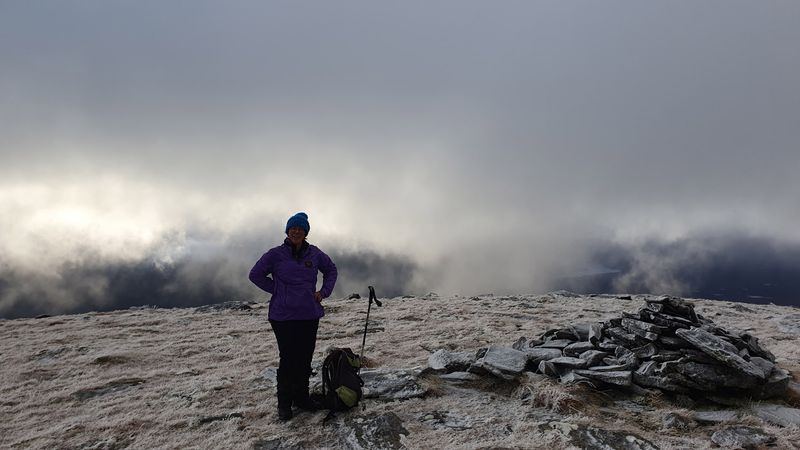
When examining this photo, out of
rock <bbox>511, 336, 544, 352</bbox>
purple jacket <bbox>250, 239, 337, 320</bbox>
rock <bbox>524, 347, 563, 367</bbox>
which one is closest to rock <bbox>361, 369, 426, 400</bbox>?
purple jacket <bbox>250, 239, 337, 320</bbox>

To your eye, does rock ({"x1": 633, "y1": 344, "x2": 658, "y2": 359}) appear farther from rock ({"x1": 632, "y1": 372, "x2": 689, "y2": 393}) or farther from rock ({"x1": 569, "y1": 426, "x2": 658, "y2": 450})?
rock ({"x1": 569, "y1": 426, "x2": 658, "y2": 450})

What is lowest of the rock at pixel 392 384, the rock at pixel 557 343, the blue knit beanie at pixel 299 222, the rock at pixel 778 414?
the rock at pixel 392 384

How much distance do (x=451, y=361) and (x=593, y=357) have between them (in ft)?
11.5

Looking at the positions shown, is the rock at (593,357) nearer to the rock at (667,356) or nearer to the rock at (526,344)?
the rock at (667,356)

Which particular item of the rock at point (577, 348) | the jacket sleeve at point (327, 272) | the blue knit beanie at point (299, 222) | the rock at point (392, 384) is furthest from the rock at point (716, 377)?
the blue knit beanie at point (299, 222)

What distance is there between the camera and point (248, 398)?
382 inches

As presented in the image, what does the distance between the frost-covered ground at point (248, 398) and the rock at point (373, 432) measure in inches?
2.1

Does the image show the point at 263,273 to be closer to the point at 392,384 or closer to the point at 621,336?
the point at 392,384

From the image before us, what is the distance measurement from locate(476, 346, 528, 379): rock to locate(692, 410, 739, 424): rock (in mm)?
3507

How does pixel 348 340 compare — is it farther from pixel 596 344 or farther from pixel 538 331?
pixel 596 344

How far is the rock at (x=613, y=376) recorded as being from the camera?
923 centimetres

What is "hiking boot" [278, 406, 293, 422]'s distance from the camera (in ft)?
26.9

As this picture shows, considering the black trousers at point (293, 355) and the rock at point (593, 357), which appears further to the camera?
the rock at point (593, 357)

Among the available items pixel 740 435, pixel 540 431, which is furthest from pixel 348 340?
pixel 740 435
